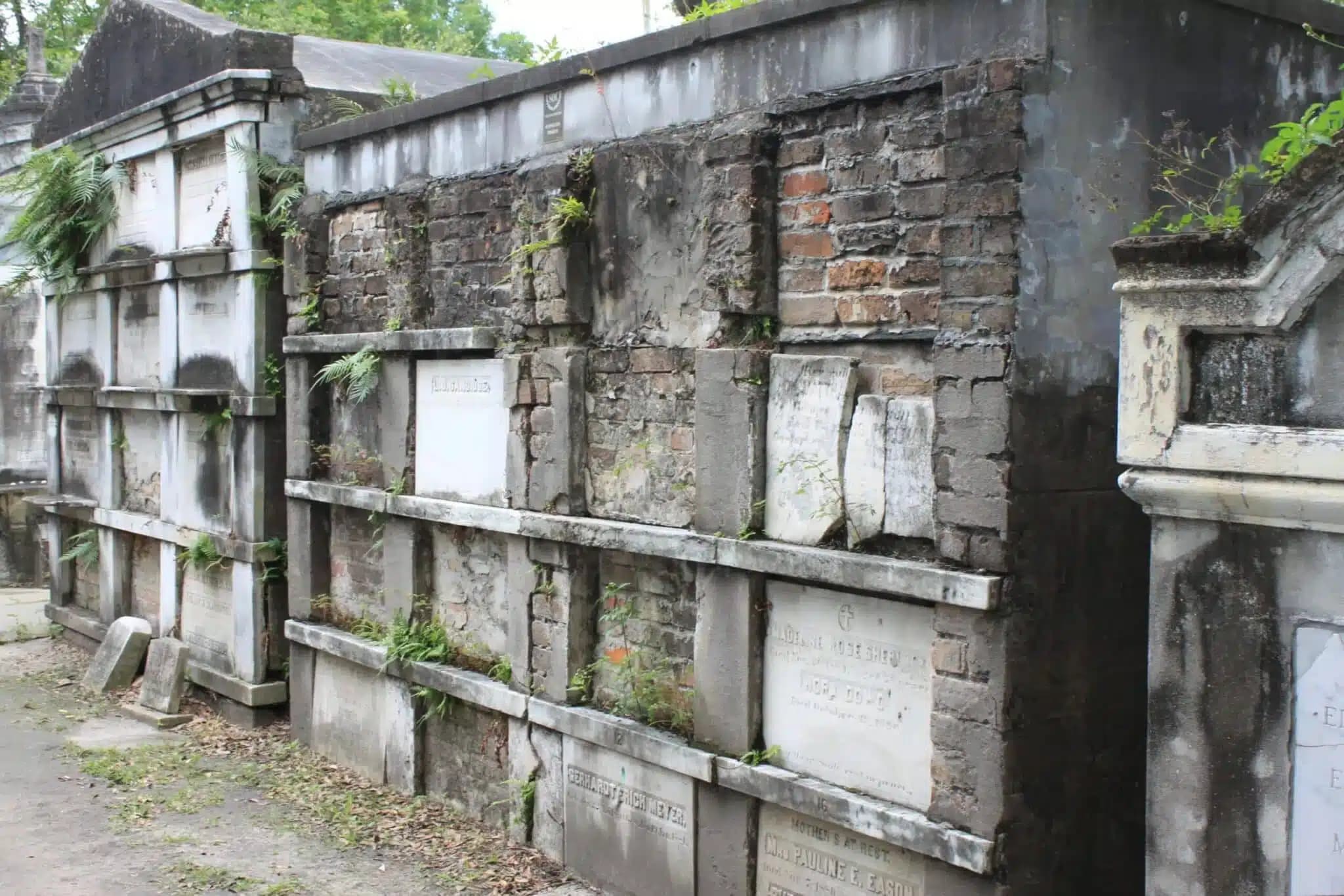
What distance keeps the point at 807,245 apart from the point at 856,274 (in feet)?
0.89

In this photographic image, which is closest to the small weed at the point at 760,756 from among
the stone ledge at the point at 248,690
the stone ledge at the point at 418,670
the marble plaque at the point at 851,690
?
the marble plaque at the point at 851,690

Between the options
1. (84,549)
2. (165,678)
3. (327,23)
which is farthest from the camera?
(327,23)

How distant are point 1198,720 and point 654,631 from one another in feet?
8.20

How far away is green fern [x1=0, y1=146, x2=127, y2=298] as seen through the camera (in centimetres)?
960

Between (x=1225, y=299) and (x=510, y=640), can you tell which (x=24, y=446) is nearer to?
(x=510, y=640)

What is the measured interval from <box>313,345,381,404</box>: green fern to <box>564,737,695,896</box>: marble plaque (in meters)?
2.32

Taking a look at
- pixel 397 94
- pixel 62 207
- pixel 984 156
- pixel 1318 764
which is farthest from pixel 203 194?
pixel 1318 764

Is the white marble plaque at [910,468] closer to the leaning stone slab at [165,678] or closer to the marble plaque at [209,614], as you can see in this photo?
the marble plaque at [209,614]

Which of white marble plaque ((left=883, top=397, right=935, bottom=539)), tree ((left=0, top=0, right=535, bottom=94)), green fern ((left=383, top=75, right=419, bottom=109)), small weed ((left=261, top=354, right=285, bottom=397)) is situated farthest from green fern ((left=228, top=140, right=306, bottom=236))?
tree ((left=0, top=0, right=535, bottom=94))

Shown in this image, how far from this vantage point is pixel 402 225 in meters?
6.75

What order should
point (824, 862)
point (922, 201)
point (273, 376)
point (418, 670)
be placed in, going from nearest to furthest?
point (922, 201) < point (824, 862) < point (418, 670) < point (273, 376)

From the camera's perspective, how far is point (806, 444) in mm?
4566

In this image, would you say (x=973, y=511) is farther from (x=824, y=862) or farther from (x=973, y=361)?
(x=824, y=862)

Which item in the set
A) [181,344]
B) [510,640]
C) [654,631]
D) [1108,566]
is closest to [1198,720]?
[1108,566]
